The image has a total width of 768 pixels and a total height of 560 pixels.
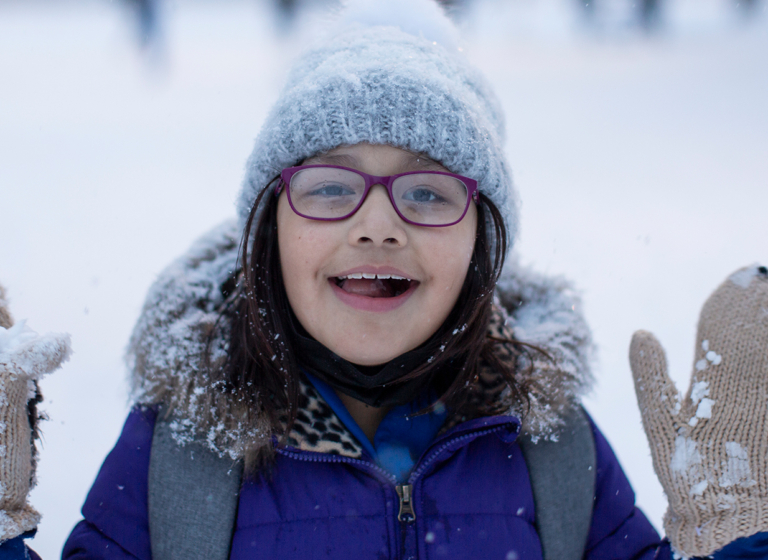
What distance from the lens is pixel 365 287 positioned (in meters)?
1.36

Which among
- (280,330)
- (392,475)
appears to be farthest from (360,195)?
(392,475)

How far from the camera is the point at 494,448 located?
1.40 metres

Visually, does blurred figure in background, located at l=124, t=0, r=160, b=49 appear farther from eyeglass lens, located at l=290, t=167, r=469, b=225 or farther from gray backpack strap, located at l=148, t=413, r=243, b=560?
gray backpack strap, located at l=148, t=413, r=243, b=560

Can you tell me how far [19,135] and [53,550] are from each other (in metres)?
3.93

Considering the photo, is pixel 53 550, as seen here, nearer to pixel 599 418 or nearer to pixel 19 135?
pixel 599 418

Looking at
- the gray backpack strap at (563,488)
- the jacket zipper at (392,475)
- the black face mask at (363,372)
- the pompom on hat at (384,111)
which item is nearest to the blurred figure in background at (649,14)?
the pompom on hat at (384,111)

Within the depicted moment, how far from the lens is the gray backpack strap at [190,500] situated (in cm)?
121

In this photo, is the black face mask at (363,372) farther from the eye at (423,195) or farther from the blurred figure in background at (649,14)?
the blurred figure in background at (649,14)

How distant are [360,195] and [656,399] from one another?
91 centimetres

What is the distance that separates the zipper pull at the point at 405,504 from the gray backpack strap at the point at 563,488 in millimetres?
355

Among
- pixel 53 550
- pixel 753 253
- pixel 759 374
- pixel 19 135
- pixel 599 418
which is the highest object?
pixel 19 135

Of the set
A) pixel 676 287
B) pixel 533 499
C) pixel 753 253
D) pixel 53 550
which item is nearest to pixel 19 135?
pixel 53 550

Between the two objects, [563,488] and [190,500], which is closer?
[190,500]

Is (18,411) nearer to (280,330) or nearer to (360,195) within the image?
(280,330)
